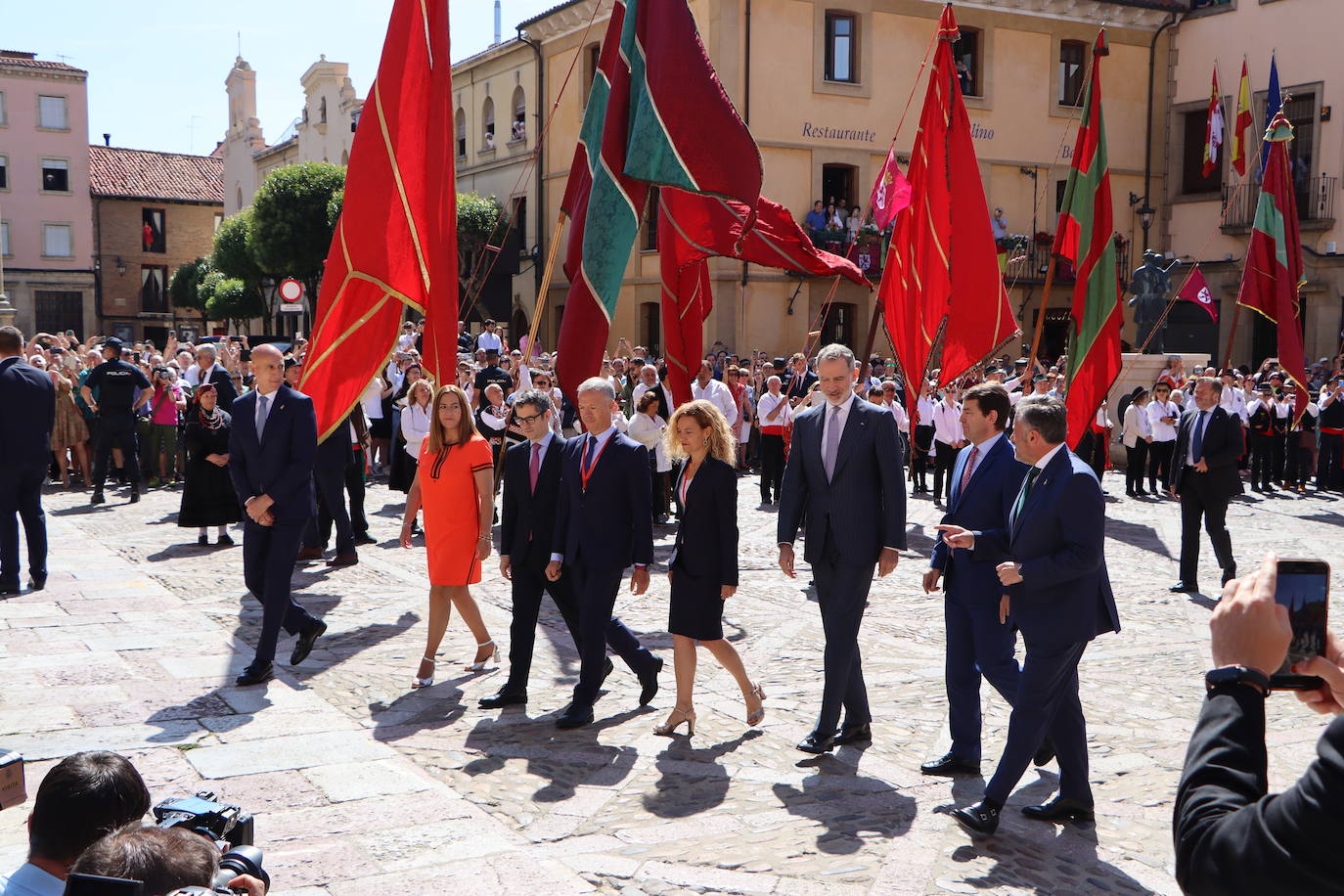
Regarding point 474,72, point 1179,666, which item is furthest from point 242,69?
point 1179,666

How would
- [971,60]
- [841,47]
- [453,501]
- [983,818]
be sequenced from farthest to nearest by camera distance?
1. [971,60]
2. [841,47]
3. [453,501]
4. [983,818]

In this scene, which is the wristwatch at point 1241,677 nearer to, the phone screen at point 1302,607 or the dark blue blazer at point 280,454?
the phone screen at point 1302,607

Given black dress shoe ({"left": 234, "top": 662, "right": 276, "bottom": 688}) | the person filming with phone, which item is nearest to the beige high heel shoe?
black dress shoe ({"left": 234, "top": 662, "right": 276, "bottom": 688})

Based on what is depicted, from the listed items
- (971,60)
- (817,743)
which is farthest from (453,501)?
(971,60)

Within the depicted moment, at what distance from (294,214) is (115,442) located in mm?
27060

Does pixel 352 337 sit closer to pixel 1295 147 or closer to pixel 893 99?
pixel 893 99

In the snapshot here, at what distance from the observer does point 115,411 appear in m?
15.3

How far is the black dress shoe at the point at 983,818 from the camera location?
16.3ft

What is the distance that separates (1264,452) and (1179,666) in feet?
44.1

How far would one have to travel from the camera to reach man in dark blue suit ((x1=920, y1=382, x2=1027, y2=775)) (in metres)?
5.68

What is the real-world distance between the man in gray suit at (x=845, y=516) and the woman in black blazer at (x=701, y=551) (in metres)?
0.30

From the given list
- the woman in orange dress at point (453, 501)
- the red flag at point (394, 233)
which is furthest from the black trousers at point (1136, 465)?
the woman in orange dress at point (453, 501)

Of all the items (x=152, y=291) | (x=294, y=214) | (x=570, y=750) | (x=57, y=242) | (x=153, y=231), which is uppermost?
(x=153, y=231)

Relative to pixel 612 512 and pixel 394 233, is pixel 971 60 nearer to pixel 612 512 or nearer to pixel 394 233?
pixel 394 233
